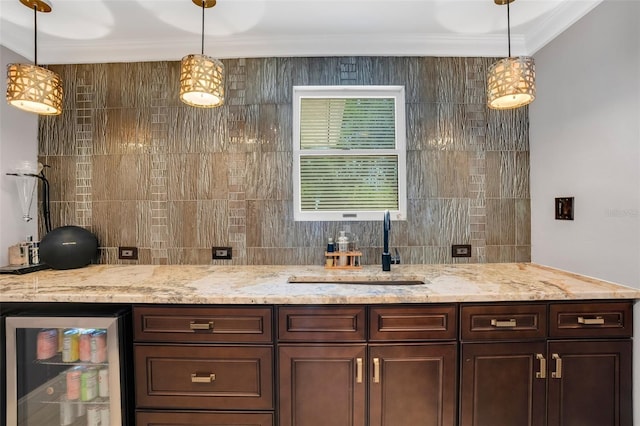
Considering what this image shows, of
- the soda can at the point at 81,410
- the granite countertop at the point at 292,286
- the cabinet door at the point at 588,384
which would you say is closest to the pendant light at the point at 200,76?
the granite countertop at the point at 292,286

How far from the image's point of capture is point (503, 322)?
4.69 feet

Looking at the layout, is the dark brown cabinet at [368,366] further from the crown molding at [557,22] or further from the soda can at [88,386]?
Result: the crown molding at [557,22]

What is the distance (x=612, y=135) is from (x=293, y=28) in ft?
6.33

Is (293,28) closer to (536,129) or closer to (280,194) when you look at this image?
(280,194)

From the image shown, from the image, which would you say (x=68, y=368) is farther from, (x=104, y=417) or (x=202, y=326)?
(x=202, y=326)

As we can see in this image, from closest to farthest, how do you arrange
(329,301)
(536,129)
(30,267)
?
(329,301), (30,267), (536,129)

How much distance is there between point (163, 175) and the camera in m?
2.16

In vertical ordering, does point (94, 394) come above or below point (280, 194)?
below

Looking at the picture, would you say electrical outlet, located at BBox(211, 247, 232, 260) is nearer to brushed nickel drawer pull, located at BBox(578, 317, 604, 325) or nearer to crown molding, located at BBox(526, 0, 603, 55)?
brushed nickel drawer pull, located at BBox(578, 317, 604, 325)

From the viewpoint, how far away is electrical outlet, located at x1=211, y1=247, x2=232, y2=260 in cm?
214

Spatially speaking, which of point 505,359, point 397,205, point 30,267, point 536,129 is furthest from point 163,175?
point 536,129

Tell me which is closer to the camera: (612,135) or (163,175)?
(612,135)

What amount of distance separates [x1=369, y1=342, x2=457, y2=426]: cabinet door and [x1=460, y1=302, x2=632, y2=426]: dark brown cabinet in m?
0.11

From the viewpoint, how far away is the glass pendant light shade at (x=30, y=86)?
1.45m
